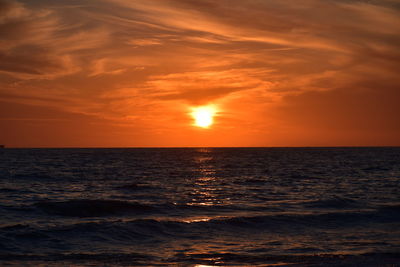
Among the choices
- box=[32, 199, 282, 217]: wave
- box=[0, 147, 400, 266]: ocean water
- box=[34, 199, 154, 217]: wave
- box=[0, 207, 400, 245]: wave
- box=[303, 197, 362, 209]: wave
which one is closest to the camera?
box=[0, 147, 400, 266]: ocean water

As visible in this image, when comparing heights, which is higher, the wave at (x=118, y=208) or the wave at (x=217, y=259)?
the wave at (x=118, y=208)

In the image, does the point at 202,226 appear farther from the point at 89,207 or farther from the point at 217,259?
the point at 89,207

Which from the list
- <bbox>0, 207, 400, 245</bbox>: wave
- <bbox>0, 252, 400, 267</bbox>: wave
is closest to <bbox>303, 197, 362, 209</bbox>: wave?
<bbox>0, 207, 400, 245</bbox>: wave

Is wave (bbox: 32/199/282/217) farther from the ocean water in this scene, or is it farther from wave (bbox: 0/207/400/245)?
wave (bbox: 0/207/400/245)

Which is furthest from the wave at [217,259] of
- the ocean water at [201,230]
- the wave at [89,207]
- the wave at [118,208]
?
the wave at [89,207]

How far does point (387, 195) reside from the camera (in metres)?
33.8

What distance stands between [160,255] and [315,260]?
5.76m

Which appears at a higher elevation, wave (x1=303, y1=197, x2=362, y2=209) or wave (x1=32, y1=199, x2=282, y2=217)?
wave (x1=32, y1=199, x2=282, y2=217)

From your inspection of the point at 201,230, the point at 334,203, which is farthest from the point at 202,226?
the point at 334,203

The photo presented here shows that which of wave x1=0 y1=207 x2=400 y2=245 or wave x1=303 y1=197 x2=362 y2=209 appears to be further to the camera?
wave x1=303 y1=197 x2=362 y2=209

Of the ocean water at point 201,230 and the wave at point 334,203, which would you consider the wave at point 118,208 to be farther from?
the wave at point 334,203

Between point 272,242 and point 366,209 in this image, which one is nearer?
point 272,242

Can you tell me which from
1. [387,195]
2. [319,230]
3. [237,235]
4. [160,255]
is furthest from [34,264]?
[387,195]

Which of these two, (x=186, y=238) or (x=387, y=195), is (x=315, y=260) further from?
(x=387, y=195)
